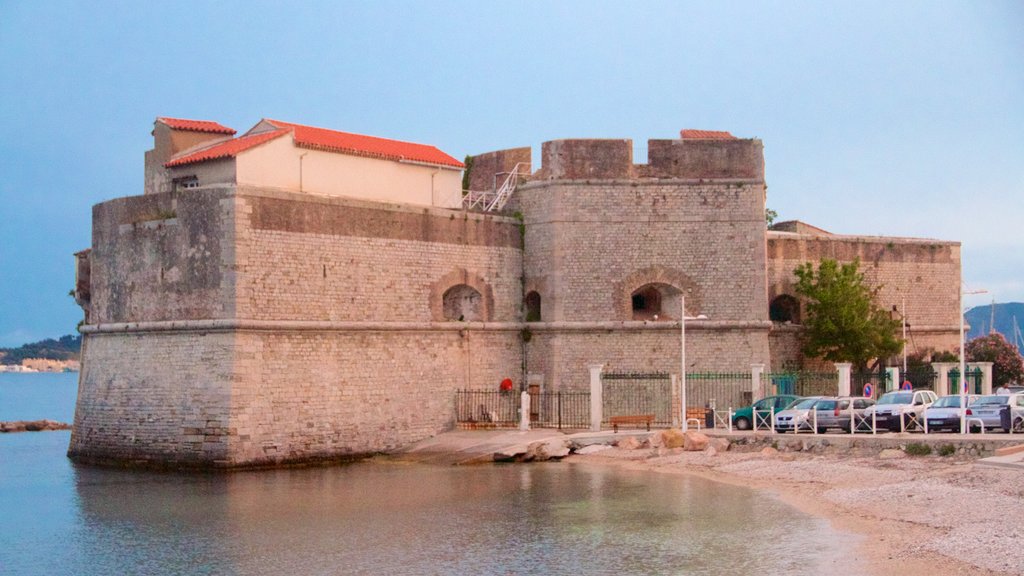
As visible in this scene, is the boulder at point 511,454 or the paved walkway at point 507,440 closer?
the paved walkway at point 507,440

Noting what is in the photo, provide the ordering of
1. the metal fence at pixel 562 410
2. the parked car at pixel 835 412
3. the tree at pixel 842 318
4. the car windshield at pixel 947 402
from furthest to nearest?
the tree at pixel 842 318 → the metal fence at pixel 562 410 → the parked car at pixel 835 412 → the car windshield at pixel 947 402

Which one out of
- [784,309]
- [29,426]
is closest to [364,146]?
[784,309]

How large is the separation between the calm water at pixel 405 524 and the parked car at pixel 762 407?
4.37 m

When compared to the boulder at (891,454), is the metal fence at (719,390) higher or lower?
higher

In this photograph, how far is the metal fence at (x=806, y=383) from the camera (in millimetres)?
33219

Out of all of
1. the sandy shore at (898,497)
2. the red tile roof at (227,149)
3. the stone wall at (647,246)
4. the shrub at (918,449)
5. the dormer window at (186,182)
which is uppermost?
the red tile roof at (227,149)

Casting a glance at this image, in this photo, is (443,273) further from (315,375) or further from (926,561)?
(926,561)

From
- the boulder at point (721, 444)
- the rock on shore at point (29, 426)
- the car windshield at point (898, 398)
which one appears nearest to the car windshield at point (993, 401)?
the car windshield at point (898, 398)

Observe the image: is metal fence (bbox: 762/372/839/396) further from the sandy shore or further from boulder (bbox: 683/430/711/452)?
the sandy shore

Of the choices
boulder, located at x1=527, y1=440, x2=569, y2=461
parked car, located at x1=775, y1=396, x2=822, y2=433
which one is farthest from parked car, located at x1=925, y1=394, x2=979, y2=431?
boulder, located at x1=527, y1=440, x2=569, y2=461

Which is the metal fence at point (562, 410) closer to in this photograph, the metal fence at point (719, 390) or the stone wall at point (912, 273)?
the metal fence at point (719, 390)

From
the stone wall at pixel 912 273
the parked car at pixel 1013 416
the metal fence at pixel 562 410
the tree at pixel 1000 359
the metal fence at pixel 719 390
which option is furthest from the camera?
the tree at pixel 1000 359

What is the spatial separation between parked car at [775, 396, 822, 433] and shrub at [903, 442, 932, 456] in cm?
347

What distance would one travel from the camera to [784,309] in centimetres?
3709
